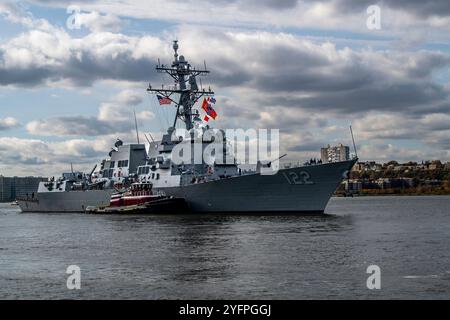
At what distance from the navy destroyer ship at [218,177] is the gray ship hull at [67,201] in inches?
265

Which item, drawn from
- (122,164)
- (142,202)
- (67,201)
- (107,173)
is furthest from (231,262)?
(67,201)

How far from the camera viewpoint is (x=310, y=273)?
21.0 m

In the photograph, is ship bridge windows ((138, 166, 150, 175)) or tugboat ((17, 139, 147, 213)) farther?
tugboat ((17, 139, 147, 213))

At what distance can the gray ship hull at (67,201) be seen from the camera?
64731 mm

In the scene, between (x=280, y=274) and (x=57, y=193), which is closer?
(x=280, y=274)

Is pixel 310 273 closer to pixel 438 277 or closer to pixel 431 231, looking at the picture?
pixel 438 277

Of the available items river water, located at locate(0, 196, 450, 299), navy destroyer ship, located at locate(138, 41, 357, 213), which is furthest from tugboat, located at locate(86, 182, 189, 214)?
river water, located at locate(0, 196, 450, 299)

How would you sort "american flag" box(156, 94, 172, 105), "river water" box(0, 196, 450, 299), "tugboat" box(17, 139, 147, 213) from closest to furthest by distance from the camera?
"river water" box(0, 196, 450, 299) < "american flag" box(156, 94, 172, 105) < "tugboat" box(17, 139, 147, 213)

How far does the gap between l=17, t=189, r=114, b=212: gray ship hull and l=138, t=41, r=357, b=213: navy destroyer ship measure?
265 inches

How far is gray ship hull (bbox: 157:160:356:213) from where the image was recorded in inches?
1845

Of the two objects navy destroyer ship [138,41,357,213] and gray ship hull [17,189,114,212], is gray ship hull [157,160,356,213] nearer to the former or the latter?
navy destroyer ship [138,41,357,213]

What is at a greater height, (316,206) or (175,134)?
(175,134)
